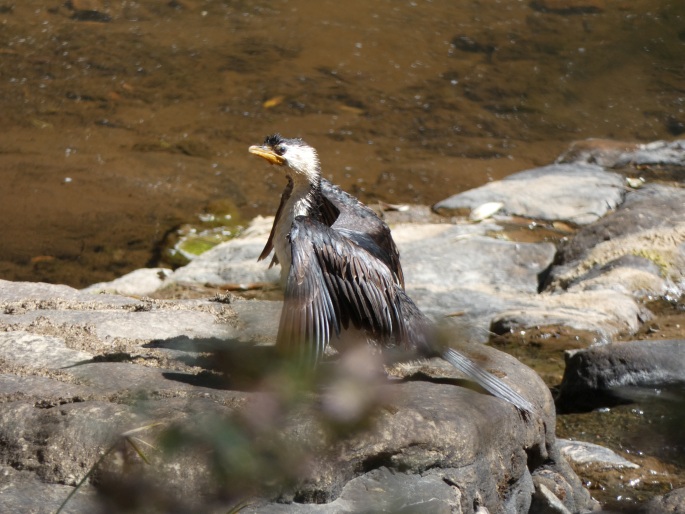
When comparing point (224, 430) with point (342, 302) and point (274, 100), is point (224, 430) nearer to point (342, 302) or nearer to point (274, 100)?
point (342, 302)

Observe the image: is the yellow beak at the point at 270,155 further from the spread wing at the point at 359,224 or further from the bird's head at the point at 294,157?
the spread wing at the point at 359,224

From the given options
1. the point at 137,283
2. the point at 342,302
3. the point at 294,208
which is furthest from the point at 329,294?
the point at 137,283

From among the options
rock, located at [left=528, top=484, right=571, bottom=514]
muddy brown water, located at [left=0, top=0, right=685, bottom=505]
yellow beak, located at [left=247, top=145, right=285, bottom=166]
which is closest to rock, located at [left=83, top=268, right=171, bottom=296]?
muddy brown water, located at [left=0, top=0, right=685, bottom=505]

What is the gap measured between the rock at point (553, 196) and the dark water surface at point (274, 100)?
0.69m

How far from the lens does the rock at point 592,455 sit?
416 cm

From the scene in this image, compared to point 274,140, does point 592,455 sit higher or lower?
lower

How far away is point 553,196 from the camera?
728 centimetres

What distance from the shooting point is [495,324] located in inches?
212

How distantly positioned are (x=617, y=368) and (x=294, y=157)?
6.28 ft

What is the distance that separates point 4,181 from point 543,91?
217 inches

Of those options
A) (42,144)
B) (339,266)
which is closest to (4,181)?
(42,144)

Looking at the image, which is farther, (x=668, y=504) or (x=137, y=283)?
(x=137, y=283)

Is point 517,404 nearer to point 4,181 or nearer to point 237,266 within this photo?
point 237,266

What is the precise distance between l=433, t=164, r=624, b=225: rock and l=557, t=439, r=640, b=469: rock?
9.46 feet
